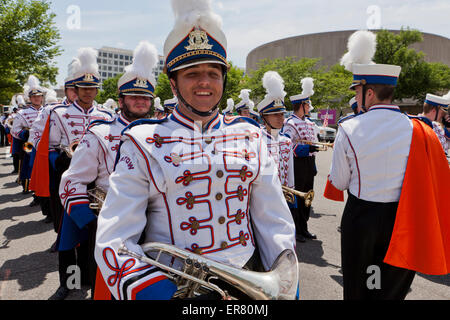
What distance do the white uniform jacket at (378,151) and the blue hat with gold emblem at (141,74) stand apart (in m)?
2.19

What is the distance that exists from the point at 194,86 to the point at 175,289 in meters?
1.11

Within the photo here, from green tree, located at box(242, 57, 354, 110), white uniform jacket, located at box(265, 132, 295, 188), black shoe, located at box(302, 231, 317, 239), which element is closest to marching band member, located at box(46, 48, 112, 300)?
white uniform jacket, located at box(265, 132, 295, 188)

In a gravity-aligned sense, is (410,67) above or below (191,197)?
above

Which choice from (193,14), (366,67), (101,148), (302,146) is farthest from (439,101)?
(101,148)

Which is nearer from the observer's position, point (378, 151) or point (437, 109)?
point (378, 151)

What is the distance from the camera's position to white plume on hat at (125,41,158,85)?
3.66m

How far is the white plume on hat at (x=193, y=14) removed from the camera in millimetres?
1944

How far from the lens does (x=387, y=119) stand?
296 cm

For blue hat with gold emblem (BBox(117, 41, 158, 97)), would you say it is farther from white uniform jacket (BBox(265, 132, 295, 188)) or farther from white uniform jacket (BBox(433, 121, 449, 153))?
white uniform jacket (BBox(433, 121, 449, 153))

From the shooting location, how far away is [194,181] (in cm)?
178

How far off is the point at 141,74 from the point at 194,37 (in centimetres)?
192

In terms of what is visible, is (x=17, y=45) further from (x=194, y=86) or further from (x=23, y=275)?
(x=194, y=86)

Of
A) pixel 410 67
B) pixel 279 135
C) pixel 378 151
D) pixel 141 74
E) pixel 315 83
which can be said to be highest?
Result: pixel 410 67

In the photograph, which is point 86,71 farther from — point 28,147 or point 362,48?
point 362,48
